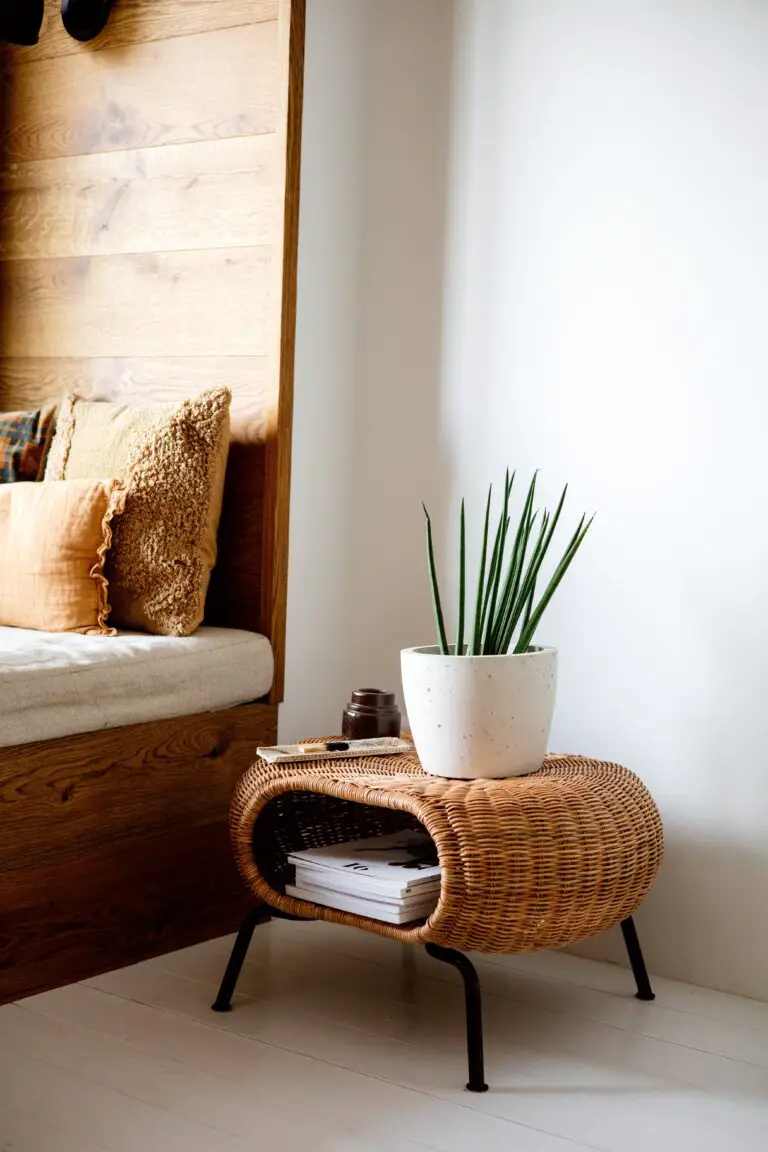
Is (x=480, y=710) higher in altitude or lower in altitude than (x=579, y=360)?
lower

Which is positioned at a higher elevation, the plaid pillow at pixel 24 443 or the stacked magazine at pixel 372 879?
the plaid pillow at pixel 24 443

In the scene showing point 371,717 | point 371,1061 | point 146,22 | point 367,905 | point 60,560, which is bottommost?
point 371,1061

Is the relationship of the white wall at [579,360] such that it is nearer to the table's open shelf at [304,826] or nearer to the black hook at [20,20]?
the table's open shelf at [304,826]

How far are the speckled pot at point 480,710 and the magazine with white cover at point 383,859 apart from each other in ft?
0.51

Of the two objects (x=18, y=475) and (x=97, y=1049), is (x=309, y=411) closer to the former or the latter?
(x=18, y=475)

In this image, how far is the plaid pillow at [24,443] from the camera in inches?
95.5

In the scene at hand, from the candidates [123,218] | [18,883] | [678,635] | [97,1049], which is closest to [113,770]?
[18,883]

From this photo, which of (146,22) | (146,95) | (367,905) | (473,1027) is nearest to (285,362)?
(146,95)

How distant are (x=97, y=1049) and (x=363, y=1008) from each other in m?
0.43

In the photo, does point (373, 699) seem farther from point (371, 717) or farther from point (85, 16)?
point (85, 16)

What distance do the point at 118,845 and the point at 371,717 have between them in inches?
18.5

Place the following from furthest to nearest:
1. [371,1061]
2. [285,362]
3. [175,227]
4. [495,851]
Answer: [175,227], [285,362], [371,1061], [495,851]

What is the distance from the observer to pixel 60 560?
215 cm

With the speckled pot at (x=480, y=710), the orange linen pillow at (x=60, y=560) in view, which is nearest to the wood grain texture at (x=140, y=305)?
the orange linen pillow at (x=60, y=560)
